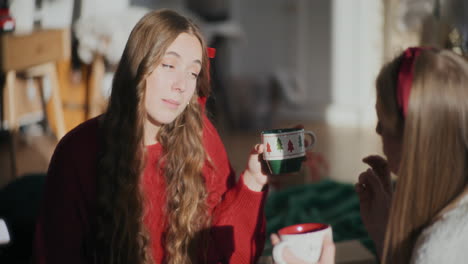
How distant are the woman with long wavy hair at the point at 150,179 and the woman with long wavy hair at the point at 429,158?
349 mm

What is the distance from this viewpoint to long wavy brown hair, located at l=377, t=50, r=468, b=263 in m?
0.84

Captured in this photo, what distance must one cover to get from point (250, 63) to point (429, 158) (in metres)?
5.74

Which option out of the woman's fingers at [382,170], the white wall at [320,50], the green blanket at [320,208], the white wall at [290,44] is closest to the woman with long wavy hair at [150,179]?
the woman's fingers at [382,170]

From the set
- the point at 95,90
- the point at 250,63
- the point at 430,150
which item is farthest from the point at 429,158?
the point at 250,63

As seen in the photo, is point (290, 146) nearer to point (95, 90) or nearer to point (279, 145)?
point (279, 145)

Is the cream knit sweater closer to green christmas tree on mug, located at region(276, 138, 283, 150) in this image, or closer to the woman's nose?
green christmas tree on mug, located at region(276, 138, 283, 150)

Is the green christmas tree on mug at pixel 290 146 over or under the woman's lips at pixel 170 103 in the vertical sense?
under

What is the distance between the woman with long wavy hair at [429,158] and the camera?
0.82 m

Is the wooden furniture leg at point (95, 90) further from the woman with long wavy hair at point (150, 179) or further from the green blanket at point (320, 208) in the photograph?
the woman with long wavy hair at point (150, 179)

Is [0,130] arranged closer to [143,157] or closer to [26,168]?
[26,168]

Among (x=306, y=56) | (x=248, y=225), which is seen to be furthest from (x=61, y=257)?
(x=306, y=56)

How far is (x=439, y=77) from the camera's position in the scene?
0.85 metres

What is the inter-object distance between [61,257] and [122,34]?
2.02 m

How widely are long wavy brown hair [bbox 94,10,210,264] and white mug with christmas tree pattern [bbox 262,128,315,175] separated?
24 cm
